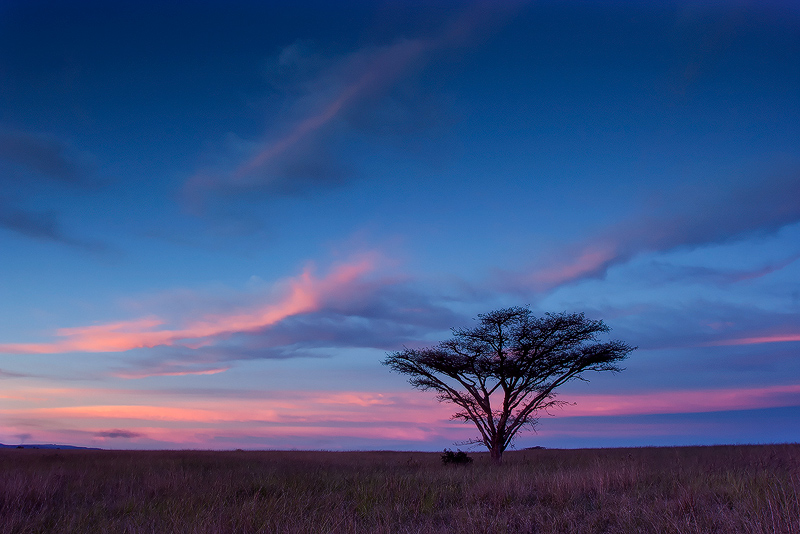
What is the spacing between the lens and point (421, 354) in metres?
27.0

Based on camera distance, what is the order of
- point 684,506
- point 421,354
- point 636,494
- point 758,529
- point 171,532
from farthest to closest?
point 421,354, point 636,494, point 684,506, point 171,532, point 758,529

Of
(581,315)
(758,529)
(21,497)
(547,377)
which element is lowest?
(21,497)

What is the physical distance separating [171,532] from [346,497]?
14.3 feet

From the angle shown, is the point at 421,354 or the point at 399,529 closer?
the point at 399,529

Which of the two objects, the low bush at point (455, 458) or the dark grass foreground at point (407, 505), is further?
the low bush at point (455, 458)

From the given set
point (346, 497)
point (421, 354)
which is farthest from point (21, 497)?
point (421, 354)

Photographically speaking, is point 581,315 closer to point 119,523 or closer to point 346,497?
point 346,497

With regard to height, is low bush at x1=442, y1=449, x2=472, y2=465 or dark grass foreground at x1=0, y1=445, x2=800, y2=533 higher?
dark grass foreground at x1=0, y1=445, x2=800, y2=533

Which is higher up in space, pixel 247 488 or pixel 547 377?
pixel 547 377

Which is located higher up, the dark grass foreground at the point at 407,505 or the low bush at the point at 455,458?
the dark grass foreground at the point at 407,505

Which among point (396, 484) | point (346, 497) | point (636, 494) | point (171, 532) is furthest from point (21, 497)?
point (636, 494)

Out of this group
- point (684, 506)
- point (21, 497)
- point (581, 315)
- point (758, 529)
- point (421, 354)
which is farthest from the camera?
point (421, 354)

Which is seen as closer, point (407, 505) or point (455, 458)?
point (407, 505)

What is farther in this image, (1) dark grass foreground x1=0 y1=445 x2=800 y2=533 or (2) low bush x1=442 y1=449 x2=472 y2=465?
(2) low bush x1=442 y1=449 x2=472 y2=465
